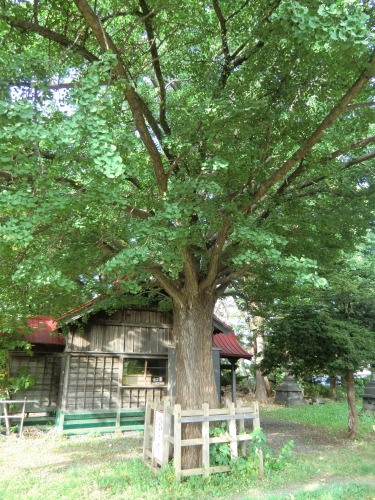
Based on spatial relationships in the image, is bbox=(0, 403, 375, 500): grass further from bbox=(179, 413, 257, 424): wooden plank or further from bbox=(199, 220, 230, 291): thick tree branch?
bbox=(199, 220, 230, 291): thick tree branch

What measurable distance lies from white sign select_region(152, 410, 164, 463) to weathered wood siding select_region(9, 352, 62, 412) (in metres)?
6.58

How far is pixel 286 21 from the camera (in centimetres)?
534

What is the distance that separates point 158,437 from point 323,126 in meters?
6.77

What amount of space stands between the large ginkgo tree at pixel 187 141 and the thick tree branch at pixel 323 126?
0.08ft

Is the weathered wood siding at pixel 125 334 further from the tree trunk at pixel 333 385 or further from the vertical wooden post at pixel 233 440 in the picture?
the tree trunk at pixel 333 385

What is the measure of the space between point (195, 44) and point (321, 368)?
1030 centimetres

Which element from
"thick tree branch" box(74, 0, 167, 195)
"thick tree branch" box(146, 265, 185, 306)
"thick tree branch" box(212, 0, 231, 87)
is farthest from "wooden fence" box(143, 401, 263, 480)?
"thick tree branch" box(212, 0, 231, 87)

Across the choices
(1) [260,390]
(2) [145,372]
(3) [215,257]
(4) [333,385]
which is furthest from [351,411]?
(4) [333,385]

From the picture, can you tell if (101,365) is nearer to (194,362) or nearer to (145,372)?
(145,372)

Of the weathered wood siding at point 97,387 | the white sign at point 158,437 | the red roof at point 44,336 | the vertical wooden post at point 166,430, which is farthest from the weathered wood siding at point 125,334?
the vertical wooden post at point 166,430

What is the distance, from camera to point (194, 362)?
8.78 m

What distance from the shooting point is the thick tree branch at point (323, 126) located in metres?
5.91

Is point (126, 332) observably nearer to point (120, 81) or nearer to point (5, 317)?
point (5, 317)

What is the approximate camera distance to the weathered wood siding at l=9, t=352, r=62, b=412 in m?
13.2
